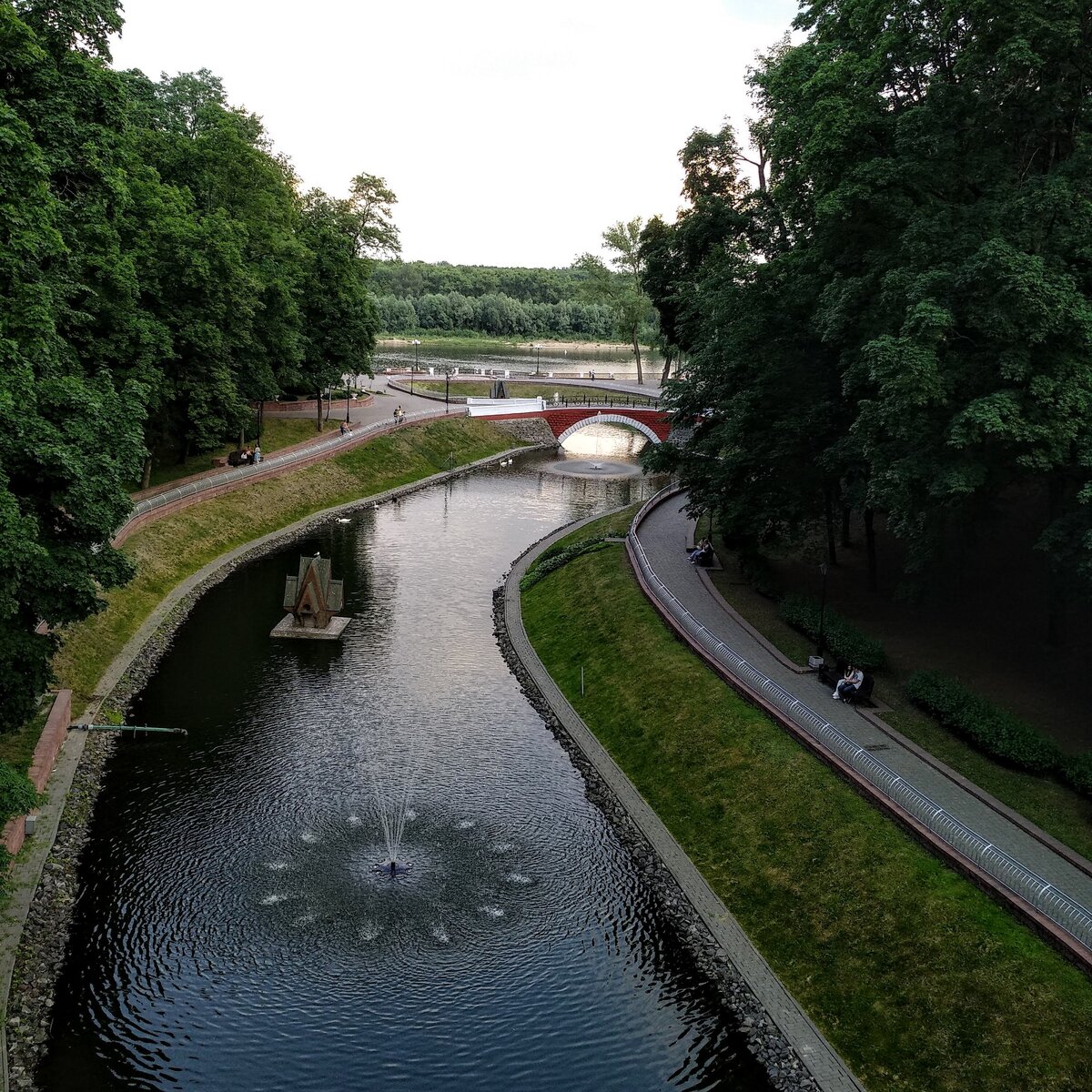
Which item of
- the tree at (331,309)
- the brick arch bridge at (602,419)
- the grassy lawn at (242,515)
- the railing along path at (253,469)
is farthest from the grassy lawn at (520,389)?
the tree at (331,309)

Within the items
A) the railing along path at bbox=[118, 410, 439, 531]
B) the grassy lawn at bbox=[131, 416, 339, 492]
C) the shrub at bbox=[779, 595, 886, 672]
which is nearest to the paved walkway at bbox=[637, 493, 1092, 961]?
the shrub at bbox=[779, 595, 886, 672]

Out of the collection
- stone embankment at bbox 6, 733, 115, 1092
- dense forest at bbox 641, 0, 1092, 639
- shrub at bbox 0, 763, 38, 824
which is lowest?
stone embankment at bbox 6, 733, 115, 1092

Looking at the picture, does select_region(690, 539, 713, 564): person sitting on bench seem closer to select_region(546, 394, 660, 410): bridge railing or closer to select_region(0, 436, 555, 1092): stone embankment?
select_region(0, 436, 555, 1092): stone embankment

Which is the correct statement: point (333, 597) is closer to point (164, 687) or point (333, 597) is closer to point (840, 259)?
point (164, 687)

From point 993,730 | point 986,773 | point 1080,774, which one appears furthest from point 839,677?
point 1080,774

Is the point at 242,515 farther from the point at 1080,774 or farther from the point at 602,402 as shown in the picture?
the point at 602,402

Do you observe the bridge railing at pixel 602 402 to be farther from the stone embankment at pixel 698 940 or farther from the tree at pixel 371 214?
the stone embankment at pixel 698 940

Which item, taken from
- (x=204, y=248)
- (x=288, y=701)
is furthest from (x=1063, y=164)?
(x=204, y=248)
